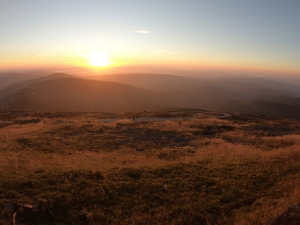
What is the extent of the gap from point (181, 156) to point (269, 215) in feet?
35.8

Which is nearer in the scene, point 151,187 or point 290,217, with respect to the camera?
point 290,217

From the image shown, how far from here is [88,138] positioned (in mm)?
27250

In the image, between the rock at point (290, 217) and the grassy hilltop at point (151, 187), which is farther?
the grassy hilltop at point (151, 187)

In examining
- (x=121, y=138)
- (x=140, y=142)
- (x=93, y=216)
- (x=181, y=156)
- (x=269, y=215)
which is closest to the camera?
(x=269, y=215)

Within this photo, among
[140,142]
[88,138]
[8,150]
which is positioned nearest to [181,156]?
[140,142]

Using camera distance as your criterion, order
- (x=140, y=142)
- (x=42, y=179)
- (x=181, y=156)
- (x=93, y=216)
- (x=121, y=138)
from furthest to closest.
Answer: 1. (x=121, y=138)
2. (x=140, y=142)
3. (x=181, y=156)
4. (x=42, y=179)
5. (x=93, y=216)

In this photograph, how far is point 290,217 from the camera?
22.7 ft

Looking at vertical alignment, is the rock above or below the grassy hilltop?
above

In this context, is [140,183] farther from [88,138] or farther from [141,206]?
[88,138]

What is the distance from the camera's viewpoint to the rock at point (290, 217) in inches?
268

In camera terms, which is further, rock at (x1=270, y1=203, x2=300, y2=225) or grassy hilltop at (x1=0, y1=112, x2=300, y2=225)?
grassy hilltop at (x1=0, y1=112, x2=300, y2=225)

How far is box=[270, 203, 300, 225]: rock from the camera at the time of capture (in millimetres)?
6799

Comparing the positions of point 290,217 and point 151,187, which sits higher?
point 290,217

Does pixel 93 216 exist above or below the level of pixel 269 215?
below
